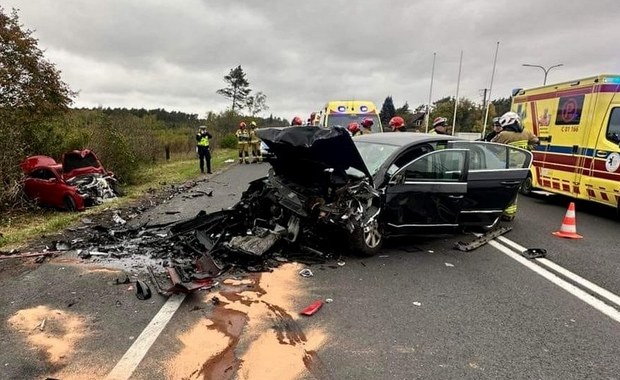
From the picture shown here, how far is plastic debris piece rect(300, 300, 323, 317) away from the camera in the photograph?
13.0ft

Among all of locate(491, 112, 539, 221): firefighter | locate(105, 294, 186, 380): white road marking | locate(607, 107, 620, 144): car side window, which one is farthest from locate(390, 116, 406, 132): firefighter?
locate(105, 294, 186, 380): white road marking

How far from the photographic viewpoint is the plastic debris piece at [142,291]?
4222 millimetres

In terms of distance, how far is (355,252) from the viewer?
562 cm

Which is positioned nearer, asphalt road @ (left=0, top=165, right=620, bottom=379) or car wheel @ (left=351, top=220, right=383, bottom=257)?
asphalt road @ (left=0, top=165, right=620, bottom=379)

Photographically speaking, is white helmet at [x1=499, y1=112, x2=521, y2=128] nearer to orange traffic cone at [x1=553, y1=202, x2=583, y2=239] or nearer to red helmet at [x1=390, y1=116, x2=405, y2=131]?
red helmet at [x1=390, y1=116, x2=405, y2=131]

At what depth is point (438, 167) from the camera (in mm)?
5973

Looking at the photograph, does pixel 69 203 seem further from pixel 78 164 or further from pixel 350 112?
pixel 350 112

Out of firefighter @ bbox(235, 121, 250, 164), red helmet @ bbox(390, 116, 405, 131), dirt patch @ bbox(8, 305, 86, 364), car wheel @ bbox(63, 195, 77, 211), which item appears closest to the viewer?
dirt patch @ bbox(8, 305, 86, 364)

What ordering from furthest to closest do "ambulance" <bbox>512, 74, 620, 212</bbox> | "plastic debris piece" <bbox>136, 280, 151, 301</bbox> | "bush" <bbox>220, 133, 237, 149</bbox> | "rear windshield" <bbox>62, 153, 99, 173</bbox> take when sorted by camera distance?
"bush" <bbox>220, 133, 237, 149</bbox>
"rear windshield" <bbox>62, 153, 99, 173</bbox>
"ambulance" <bbox>512, 74, 620, 212</bbox>
"plastic debris piece" <bbox>136, 280, 151, 301</bbox>

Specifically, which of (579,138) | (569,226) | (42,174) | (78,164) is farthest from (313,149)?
(78,164)

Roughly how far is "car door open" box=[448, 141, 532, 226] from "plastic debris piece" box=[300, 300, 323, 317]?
10.1ft

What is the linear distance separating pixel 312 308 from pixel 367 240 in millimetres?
1746

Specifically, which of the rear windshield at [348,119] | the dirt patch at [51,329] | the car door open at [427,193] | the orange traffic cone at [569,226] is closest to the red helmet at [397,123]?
the rear windshield at [348,119]

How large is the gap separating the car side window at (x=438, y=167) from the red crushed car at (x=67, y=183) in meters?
7.68
